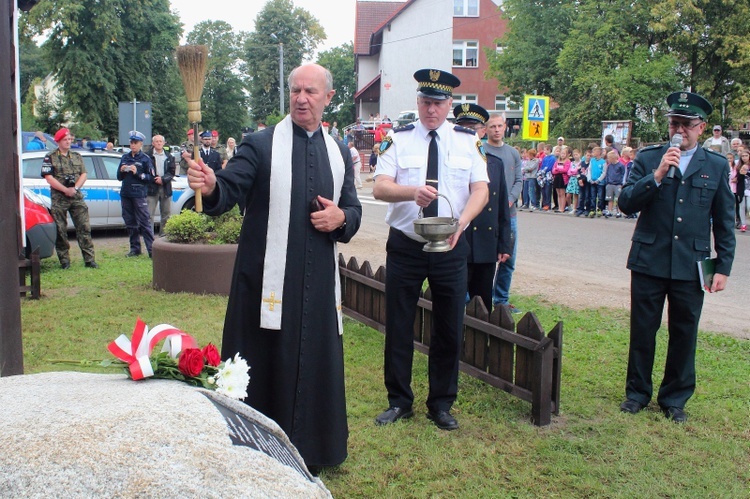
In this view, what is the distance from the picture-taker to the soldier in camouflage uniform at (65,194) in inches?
425

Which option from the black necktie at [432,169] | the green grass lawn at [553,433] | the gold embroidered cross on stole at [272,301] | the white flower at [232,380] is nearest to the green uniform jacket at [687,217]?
the green grass lawn at [553,433]

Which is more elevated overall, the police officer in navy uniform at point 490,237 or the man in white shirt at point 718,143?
the man in white shirt at point 718,143

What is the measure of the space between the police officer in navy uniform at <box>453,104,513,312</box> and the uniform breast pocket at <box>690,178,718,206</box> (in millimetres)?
1950

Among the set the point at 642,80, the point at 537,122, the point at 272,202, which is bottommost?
the point at 272,202

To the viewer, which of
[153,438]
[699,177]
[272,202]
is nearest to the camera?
[153,438]

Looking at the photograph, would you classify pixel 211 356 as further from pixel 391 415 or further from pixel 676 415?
pixel 676 415

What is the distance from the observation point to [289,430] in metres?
3.89

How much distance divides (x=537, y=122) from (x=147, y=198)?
12.1 m

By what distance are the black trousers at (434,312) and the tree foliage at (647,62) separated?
2413cm

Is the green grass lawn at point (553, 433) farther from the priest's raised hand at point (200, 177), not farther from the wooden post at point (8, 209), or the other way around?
the wooden post at point (8, 209)

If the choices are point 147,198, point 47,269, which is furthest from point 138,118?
point 47,269

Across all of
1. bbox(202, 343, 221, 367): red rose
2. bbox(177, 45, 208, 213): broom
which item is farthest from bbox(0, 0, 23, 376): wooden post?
bbox(202, 343, 221, 367): red rose

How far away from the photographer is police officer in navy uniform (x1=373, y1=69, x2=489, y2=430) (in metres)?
4.70

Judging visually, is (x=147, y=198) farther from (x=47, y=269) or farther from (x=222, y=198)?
(x=222, y=198)
